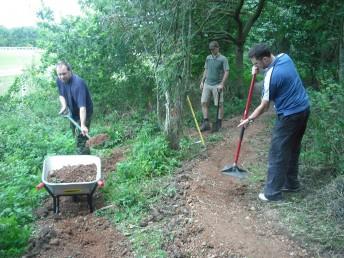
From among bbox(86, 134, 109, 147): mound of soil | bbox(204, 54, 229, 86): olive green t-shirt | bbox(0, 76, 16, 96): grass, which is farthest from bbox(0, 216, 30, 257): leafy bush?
bbox(0, 76, 16, 96): grass

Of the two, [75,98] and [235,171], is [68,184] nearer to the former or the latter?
[75,98]

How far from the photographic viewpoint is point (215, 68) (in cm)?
811

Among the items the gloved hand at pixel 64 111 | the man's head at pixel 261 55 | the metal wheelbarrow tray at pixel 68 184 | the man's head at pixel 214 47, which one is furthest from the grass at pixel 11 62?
the man's head at pixel 261 55

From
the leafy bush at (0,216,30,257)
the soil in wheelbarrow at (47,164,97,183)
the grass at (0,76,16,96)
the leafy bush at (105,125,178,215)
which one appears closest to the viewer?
the leafy bush at (0,216,30,257)

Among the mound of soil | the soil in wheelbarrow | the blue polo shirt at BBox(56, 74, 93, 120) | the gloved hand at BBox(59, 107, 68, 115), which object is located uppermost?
the blue polo shirt at BBox(56, 74, 93, 120)

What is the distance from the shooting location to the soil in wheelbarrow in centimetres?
501

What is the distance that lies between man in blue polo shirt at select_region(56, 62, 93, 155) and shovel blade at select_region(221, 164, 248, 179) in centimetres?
206

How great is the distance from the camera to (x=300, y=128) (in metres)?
4.69

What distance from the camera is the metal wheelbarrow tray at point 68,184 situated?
15.2 ft

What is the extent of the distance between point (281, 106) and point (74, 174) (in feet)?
8.73

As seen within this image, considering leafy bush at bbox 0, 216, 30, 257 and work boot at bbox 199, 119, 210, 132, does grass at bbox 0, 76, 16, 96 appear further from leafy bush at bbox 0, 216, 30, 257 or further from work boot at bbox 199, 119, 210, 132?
leafy bush at bbox 0, 216, 30, 257

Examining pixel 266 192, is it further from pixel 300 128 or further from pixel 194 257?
pixel 194 257

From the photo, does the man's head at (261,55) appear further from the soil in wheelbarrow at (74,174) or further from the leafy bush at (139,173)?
the soil in wheelbarrow at (74,174)

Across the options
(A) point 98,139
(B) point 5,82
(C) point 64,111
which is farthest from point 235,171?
(B) point 5,82
